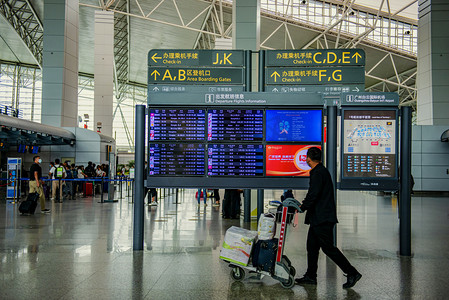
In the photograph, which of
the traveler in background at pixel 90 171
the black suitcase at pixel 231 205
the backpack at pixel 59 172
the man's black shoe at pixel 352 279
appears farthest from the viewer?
the traveler in background at pixel 90 171

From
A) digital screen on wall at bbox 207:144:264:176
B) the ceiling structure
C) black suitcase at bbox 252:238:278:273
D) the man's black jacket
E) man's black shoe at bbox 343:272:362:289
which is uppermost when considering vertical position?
the ceiling structure

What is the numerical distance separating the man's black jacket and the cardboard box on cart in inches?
32.8

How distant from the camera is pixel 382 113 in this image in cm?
834

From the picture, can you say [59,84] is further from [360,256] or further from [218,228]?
[360,256]

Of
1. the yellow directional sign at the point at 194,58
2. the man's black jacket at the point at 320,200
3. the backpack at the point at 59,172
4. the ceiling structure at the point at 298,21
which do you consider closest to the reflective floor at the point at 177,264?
the man's black jacket at the point at 320,200

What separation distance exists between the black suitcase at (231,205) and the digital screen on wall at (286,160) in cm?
564

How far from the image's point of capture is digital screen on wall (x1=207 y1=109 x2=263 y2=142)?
8.20m

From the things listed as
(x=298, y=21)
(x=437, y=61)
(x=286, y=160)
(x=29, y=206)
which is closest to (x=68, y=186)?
(x=29, y=206)

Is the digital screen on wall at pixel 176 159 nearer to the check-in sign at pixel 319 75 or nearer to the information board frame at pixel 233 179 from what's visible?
the information board frame at pixel 233 179

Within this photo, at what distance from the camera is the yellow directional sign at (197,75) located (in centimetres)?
932

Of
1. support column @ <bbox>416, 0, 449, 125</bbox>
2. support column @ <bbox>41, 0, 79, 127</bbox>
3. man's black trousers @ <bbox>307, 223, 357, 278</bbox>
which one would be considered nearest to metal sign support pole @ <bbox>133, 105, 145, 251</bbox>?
man's black trousers @ <bbox>307, 223, 357, 278</bbox>

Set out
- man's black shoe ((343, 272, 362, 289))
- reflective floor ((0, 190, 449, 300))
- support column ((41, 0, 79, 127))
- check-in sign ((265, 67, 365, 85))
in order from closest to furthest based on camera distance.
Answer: reflective floor ((0, 190, 449, 300)), man's black shoe ((343, 272, 362, 289)), check-in sign ((265, 67, 365, 85)), support column ((41, 0, 79, 127))

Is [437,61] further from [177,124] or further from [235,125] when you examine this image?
[177,124]

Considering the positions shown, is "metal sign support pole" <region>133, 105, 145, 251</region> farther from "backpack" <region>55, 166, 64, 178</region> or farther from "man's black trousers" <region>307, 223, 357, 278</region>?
"backpack" <region>55, 166, 64, 178</region>
